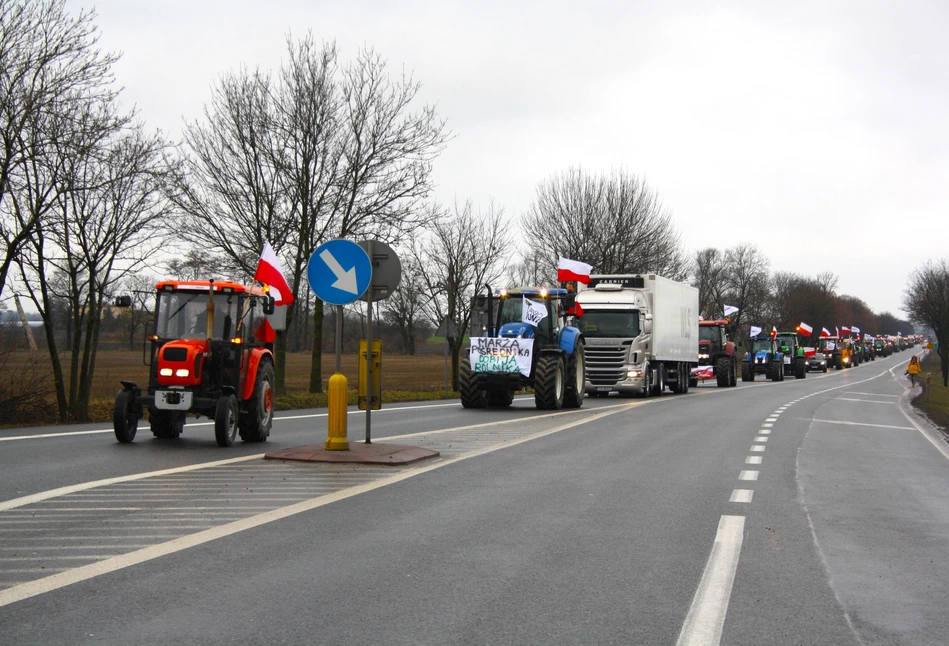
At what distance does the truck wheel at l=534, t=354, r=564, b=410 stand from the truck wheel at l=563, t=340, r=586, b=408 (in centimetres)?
96

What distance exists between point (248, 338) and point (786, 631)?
1046cm

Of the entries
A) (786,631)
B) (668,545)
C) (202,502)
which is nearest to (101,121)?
(202,502)

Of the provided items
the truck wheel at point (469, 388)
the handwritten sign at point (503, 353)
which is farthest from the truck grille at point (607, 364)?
the handwritten sign at point (503, 353)

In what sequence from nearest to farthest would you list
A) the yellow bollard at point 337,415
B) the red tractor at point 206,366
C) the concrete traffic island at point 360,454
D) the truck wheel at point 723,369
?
the concrete traffic island at point 360,454
the yellow bollard at point 337,415
the red tractor at point 206,366
the truck wheel at point 723,369

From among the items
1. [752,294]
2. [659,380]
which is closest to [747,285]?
[752,294]

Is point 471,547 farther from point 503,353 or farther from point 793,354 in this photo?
point 793,354

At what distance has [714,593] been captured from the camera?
19.3 ft

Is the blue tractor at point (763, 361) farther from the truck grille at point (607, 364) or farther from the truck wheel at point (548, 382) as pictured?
the truck wheel at point (548, 382)

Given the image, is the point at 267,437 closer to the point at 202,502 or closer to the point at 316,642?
the point at 202,502

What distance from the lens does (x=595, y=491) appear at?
33.1ft

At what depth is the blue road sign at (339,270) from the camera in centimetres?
1237

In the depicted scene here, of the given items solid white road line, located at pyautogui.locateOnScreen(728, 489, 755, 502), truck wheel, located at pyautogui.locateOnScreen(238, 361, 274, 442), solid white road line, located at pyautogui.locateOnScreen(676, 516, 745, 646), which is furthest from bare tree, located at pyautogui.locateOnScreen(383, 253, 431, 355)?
solid white road line, located at pyautogui.locateOnScreen(676, 516, 745, 646)

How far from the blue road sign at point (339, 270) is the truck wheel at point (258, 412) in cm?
258

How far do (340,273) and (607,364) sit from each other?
771 inches
